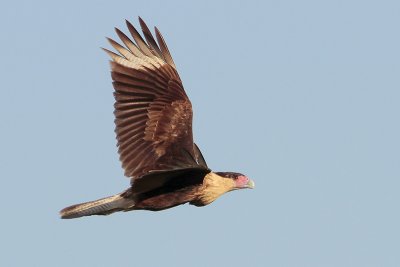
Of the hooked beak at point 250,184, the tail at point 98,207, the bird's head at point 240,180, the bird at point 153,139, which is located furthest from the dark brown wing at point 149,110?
the hooked beak at point 250,184

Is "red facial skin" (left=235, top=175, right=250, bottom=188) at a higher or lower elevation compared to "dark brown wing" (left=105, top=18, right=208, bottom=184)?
lower

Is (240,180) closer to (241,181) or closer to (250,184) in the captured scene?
(241,181)

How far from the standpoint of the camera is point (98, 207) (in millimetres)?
8969

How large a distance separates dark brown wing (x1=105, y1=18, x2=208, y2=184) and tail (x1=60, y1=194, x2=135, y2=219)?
1.24 ft

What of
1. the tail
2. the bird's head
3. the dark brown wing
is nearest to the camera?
the tail

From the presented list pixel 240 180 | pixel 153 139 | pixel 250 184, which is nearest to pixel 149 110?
pixel 153 139

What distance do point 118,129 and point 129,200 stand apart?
3.50 feet

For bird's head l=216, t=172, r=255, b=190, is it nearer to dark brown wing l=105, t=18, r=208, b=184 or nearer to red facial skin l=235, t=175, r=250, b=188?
red facial skin l=235, t=175, r=250, b=188

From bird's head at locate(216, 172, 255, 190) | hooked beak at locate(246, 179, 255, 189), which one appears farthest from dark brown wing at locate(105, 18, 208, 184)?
hooked beak at locate(246, 179, 255, 189)

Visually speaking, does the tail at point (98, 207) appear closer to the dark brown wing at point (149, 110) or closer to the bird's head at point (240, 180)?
the dark brown wing at point (149, 110)

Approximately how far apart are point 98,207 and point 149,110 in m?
1.48

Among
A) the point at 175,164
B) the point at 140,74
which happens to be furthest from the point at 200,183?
the point at 140,74

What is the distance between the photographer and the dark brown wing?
366 inches

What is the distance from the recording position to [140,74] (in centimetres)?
997
